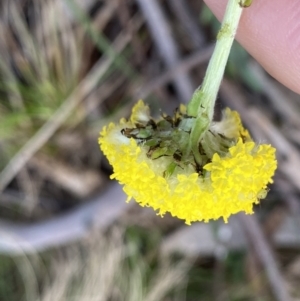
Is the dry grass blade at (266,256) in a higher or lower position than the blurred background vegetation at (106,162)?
lower

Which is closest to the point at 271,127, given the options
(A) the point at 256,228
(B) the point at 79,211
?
(A) the point at 256,228

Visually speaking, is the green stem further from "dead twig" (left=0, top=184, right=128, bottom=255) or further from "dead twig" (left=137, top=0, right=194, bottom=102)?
"dead twig" (left=0, top=184, right=128, bottom=255)

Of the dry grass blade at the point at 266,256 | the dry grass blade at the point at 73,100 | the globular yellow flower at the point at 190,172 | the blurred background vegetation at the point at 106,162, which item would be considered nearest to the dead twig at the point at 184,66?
the blurred background vegetation at the point at 106,162

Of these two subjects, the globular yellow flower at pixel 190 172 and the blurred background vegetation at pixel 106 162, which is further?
the blurred background vegetation at pixel 106 162

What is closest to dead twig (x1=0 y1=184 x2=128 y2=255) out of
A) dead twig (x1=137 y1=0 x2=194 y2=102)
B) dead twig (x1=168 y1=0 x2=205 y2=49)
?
dead twig (x1=137 y1=0 x2=194 y2=102)

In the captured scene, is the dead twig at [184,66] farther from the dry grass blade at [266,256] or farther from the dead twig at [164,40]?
the dry grass blade at [266,256]

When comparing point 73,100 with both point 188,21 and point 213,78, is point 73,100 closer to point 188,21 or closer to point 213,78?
point 188,21
